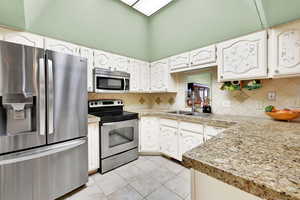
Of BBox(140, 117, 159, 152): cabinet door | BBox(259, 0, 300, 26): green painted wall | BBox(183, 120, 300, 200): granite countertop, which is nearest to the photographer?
BBox(183, 120, 300, 200): granite countertop

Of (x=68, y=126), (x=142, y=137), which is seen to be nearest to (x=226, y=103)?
(x=142, y=137)

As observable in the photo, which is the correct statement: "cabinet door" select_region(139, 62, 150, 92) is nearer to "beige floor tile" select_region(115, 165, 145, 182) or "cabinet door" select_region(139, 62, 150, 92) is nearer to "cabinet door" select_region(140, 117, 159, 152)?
"cabinet door" select_region(140, 117, 159, 152)

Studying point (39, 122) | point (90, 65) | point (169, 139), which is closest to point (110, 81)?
point (90, 65)

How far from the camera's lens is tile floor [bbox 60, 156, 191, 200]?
1.52 m

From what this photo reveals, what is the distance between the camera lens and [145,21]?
10.3ft

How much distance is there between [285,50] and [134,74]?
2203 mm

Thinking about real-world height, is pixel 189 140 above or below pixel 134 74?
below

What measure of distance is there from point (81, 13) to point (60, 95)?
A: 1.59 metres

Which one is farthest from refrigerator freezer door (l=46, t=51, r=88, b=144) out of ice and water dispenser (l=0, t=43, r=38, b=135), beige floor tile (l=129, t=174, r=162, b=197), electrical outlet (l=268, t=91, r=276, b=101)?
electrical outlet (l=268, t=91, r=276, b=101)

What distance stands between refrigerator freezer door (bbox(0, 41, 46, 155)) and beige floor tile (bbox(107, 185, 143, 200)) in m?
0.98

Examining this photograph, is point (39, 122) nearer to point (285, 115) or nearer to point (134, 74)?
point (134, 74)

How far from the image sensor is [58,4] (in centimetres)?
194

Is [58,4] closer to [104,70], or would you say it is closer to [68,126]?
[104,70]

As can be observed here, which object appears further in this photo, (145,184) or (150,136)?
(150,136)
